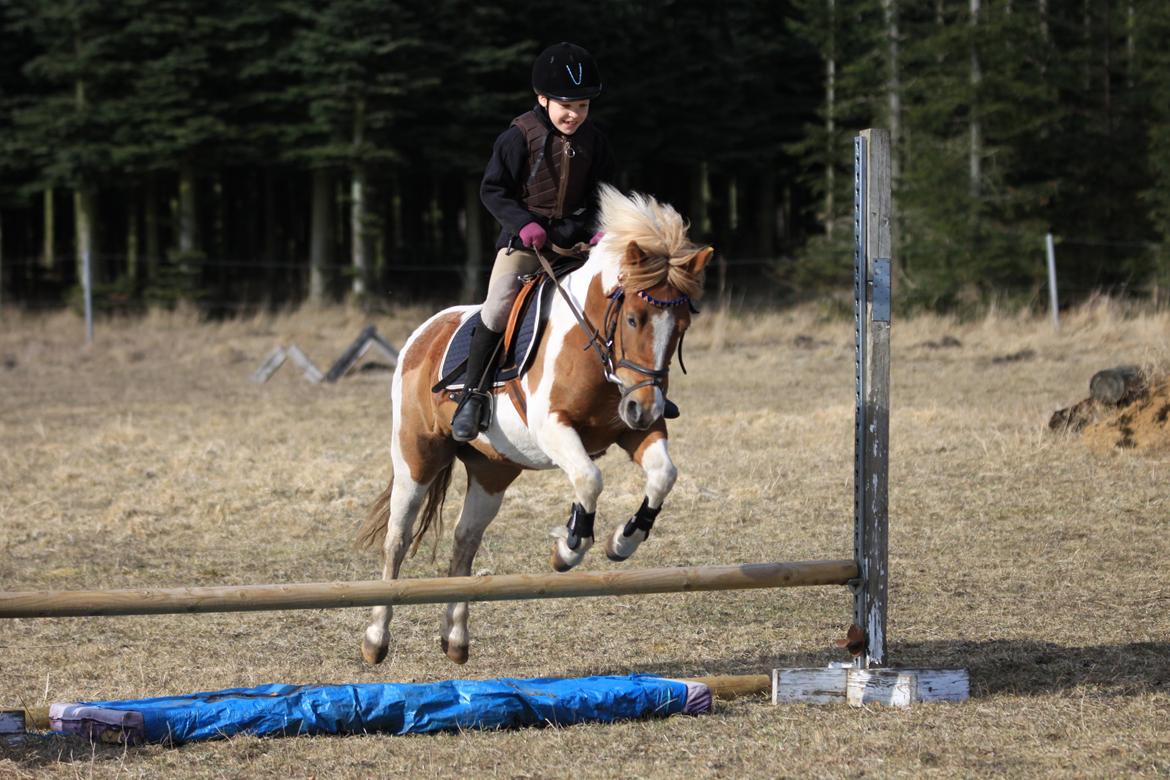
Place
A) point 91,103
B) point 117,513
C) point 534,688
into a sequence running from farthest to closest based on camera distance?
point 91,103 → point 117,513 → point 534,688

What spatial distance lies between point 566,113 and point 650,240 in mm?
851

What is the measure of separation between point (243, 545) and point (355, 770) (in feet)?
15.6

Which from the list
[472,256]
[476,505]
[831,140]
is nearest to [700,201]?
[831,140]

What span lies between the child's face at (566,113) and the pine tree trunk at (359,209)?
23.2 metres

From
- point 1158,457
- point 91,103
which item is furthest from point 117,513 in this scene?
point 91,103

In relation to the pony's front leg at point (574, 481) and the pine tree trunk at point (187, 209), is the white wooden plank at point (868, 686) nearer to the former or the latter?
the pony's front leg at point (574, 481)

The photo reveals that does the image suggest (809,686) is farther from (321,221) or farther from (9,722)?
(321,221)

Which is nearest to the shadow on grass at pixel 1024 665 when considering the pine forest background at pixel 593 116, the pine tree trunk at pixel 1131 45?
the pine forest background at pixel 593 116

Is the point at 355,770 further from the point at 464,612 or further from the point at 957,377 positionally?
the point at 957,377

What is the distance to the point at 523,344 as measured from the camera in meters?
5.70

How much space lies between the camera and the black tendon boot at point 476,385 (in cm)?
577

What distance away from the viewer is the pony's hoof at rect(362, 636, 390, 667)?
235 inches

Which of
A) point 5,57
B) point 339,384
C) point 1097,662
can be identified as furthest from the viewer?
point 5,57

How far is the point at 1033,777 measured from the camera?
4.30 m
